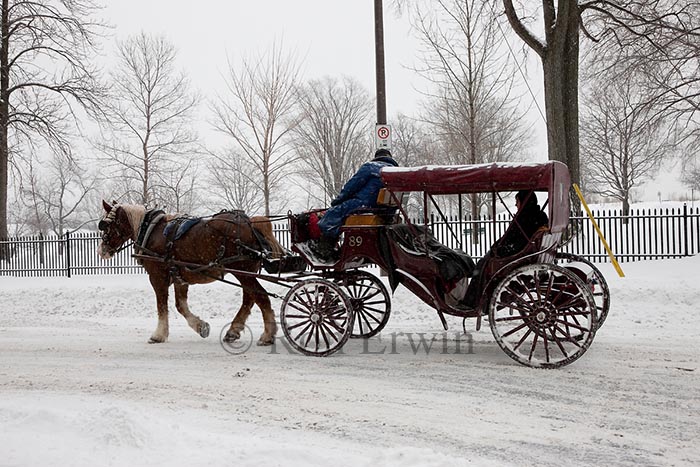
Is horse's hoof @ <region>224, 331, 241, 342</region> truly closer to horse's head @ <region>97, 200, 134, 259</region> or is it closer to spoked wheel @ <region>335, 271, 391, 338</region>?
spoked wheel @ <region>335, 271, 391, 338</region>

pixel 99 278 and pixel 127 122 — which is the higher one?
pixel 127 122

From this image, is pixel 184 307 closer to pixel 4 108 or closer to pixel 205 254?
pixel 205 254

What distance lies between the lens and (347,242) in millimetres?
8016

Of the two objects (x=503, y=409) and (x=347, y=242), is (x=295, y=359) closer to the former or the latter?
(x=347, y=242)

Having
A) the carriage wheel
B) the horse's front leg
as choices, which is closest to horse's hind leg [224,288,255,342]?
the horse's front leg

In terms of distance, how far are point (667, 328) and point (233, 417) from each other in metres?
6.61

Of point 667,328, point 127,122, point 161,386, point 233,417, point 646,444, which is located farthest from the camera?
point 127,122

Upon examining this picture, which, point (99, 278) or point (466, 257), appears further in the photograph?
point (99, 278)

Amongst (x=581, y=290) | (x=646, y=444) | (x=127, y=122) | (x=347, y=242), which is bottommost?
(x=646, y=444)

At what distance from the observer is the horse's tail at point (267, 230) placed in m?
9.02

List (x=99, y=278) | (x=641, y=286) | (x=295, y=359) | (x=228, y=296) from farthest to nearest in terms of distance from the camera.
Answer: (x=99, y=278) → (x=228, y=296) → (x=641, y=286) → (x=295, y=359)

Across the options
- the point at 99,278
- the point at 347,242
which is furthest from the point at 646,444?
the point at 99,278

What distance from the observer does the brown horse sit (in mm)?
8938

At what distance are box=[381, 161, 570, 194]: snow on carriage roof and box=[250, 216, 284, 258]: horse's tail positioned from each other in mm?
2180
